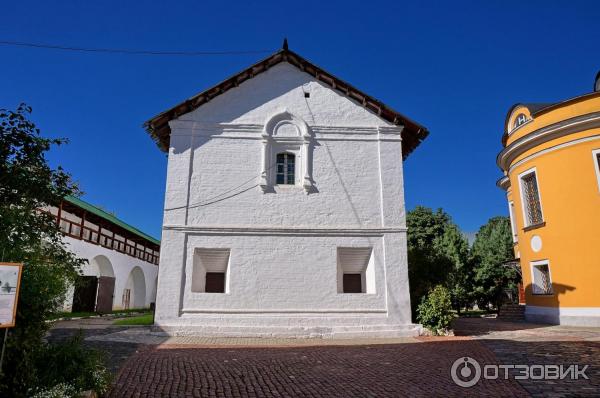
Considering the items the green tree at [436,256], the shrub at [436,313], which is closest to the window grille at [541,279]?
the green tree at [436,256]

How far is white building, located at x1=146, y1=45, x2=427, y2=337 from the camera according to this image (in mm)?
13180

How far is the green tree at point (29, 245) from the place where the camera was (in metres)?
5.00

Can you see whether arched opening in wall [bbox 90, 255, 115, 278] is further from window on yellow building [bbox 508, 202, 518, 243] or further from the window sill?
window on yellow building [bbox 508, 202, 518, 243]

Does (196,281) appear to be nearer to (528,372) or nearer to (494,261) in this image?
(528,372)

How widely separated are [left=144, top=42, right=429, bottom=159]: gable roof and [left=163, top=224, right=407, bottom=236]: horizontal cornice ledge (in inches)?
150

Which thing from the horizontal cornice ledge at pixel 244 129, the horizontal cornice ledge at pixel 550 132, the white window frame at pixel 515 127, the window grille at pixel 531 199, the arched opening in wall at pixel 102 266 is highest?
the white window frame at pixel 515 127

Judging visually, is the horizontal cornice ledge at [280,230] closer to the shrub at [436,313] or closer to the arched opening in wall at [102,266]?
the shrub at [436,313]

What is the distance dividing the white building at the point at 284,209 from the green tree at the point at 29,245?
4.11 metres

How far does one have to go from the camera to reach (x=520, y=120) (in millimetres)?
19875

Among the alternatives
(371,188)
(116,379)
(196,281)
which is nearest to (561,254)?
(371,188)

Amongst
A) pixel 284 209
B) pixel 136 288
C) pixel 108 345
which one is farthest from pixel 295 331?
pixel 136 288

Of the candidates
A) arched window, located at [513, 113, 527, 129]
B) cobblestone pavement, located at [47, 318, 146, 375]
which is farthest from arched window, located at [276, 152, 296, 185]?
arched window, located at [513, 113, 527, 129]

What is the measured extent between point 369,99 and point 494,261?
17161mm

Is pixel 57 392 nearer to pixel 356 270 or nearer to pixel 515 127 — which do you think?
pixel 356 270
